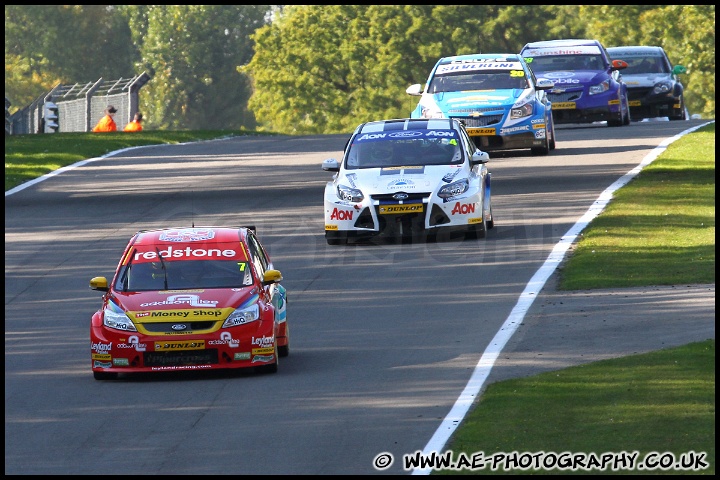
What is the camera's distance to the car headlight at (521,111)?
27.0 metres

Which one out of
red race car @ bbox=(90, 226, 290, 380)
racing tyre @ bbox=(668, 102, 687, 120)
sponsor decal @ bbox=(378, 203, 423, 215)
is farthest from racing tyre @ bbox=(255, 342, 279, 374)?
racing tyre @ bbox=(668, 102, 687, 120)

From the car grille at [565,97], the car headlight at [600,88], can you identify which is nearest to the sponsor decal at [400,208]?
the car grille at [565,97]

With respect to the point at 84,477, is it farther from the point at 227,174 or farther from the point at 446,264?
the point at 227,174

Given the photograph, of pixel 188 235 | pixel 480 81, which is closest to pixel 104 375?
pixel 188 235

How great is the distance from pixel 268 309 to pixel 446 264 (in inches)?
220

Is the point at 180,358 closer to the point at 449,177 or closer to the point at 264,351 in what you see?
the point at 264,351

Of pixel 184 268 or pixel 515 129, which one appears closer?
pixel 184 268

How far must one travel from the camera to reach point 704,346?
12.9 m

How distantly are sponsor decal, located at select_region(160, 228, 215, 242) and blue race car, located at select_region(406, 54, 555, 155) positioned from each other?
42.0ft

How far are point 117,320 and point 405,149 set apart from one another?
8.48 m

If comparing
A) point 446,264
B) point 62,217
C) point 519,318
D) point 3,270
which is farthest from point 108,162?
point 519,318

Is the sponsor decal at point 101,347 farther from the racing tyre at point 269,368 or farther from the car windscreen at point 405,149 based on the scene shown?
the car windscreen at point 405,149

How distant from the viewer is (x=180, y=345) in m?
13.1

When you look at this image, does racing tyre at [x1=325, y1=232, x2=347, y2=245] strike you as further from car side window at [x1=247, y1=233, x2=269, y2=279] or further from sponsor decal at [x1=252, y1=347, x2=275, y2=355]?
sponsor decal at [x1=252, y1=347, x2=275, y2=355]
